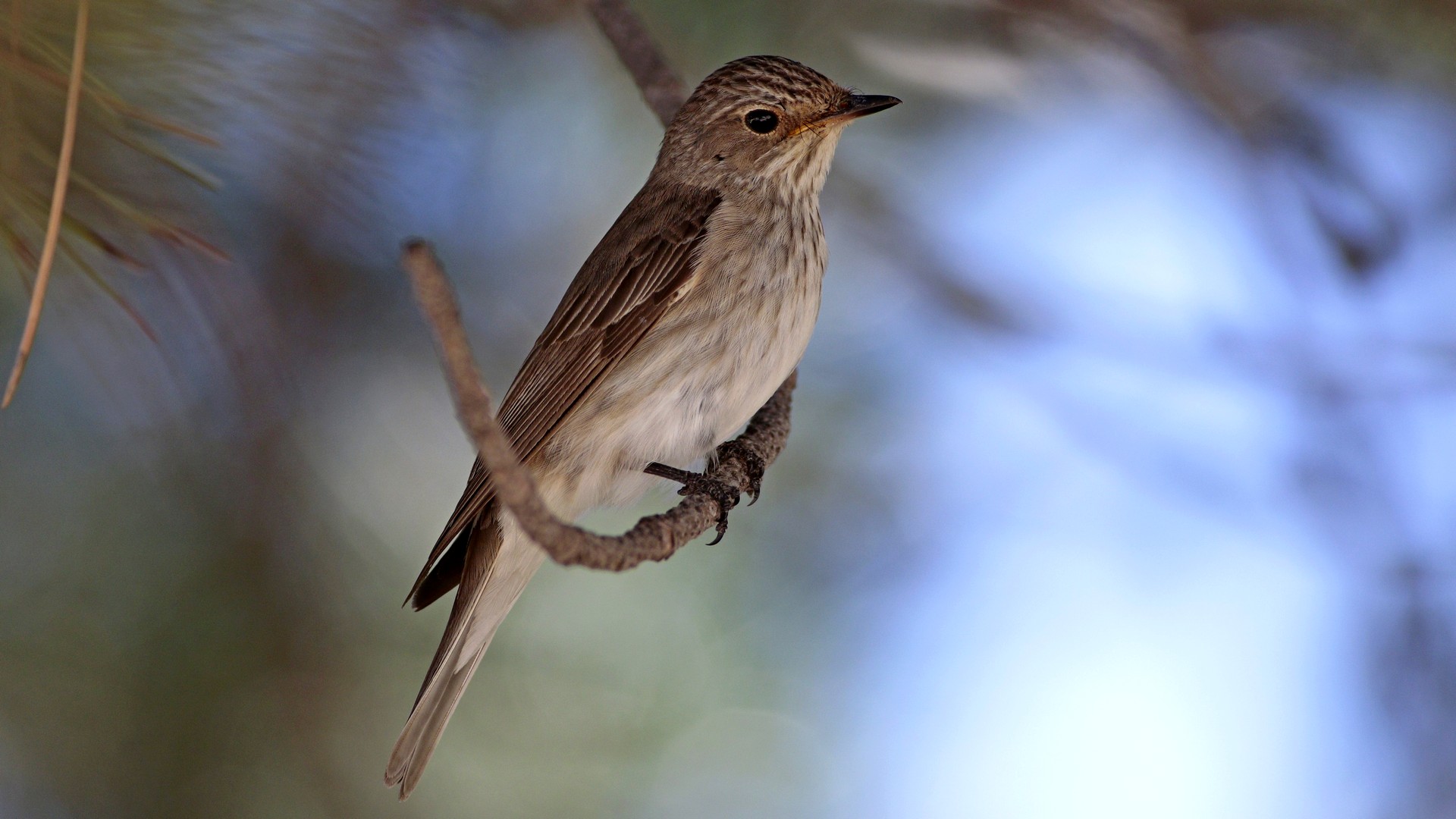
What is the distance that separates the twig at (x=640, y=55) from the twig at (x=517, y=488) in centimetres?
110

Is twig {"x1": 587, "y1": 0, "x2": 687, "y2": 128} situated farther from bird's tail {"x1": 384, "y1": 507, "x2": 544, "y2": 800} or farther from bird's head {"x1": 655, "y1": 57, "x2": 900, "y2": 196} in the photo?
bird's tail {"x1": 384, "y1": 507, "x2": 544, "y2": 800}

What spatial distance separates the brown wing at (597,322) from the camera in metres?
2.62

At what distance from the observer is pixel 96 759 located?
8.84 ft

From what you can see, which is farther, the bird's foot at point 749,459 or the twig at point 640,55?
the twig at point 640,55

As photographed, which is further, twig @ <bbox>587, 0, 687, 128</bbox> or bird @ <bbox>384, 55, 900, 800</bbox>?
twig @ <bbox>587, 0, 687, 128</bbox>

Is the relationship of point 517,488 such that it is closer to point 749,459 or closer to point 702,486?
point 702,486

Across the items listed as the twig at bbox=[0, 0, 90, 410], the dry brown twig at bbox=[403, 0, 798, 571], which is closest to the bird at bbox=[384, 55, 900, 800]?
the dry brown twig at bbox=[403, 0, 798, 571]

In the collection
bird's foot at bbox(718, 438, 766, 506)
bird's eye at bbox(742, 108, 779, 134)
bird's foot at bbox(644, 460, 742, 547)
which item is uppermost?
bird's eye at bbox(742, 108, 779, 134)

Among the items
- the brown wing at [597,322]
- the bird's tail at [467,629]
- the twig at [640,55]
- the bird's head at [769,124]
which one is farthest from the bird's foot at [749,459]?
the twig at [640,55]

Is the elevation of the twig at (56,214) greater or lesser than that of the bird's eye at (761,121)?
lesser

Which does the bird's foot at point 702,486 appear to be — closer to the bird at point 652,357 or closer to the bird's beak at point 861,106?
the bird at point 652,357

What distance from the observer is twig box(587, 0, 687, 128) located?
3006 millimetres

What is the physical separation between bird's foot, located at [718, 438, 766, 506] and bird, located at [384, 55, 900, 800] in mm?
106

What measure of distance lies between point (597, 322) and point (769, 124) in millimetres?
678
